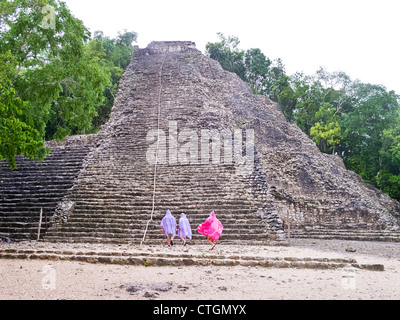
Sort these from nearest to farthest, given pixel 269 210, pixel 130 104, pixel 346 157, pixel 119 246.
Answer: pixel 119 246, pixel 269 210, pixel 130 104, pixel 346 157

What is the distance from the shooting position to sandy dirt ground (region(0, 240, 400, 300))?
12.9 feet

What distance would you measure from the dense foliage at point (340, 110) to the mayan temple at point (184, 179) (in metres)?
4.67

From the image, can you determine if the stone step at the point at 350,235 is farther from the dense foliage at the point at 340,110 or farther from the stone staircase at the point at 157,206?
the dense foliage at the point at 340,110

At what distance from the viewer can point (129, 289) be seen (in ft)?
13.5

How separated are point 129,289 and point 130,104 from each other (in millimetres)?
11744

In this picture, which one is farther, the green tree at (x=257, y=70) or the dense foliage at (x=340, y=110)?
the green tree at (x=257, y=70)

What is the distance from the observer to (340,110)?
26.5m

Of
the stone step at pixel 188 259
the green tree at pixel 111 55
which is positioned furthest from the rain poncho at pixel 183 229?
the green tree at pixel 111 55

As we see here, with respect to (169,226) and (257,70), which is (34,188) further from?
(257,70)

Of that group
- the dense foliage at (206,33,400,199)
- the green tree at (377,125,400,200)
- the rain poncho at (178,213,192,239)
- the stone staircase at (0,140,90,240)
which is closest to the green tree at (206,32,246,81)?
the dense foliage at (206,33,400,199)

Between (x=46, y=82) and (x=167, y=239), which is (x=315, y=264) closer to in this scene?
(x=167, y=239)

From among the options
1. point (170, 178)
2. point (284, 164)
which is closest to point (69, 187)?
point (170, 178)

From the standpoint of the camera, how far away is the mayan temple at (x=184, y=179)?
8617 mm

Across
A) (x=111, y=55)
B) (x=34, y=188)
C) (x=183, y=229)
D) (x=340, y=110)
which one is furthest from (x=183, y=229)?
(x=340, y=110)
